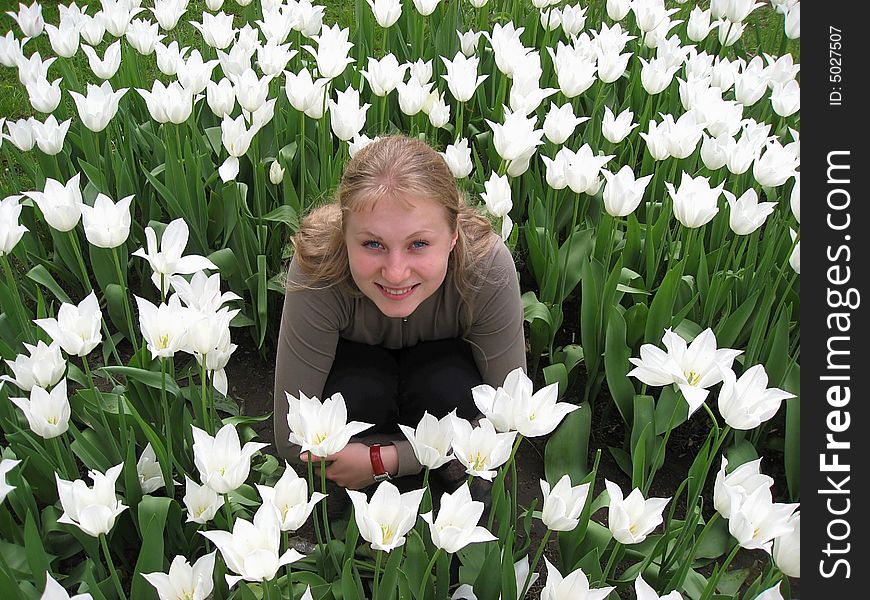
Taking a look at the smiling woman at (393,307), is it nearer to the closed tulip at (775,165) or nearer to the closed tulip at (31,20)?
the closed tulip at (775,165)

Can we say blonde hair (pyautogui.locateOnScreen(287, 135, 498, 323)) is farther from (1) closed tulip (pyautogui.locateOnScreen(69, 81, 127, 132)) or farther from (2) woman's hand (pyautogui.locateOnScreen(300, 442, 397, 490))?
(1) closed tulip (pyautogui.locateOnScreen(69, 81, 127, 132))

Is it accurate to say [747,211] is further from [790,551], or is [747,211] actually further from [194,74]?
[194,74]

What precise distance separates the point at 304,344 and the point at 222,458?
56cm

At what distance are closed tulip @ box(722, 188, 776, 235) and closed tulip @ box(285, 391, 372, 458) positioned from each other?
1.23 metres

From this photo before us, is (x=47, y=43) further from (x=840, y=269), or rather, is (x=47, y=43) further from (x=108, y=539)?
(x=840, y=269)

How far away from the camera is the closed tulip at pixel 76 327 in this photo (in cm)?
174

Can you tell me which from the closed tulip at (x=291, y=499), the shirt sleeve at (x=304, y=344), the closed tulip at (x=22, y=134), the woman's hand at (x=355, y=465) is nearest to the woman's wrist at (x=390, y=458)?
the woman's hand at (x=355, y=465)

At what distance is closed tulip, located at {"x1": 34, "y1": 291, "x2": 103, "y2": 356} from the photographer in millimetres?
1736

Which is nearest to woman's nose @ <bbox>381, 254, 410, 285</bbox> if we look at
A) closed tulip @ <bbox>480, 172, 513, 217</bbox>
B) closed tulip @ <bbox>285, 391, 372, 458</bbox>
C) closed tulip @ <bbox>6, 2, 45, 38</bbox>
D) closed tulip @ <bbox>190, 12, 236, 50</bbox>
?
closed tulip @ <bbox>285, 391, 372, 458</bbox>

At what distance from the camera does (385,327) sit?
84.8 inches

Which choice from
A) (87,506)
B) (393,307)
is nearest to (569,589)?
(393,307)

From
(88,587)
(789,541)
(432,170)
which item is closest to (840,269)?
(789,541)

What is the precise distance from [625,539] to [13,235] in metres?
1.54

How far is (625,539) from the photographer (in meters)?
1.53
